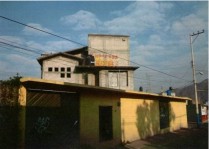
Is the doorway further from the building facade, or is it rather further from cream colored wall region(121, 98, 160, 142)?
cream colored wall region(121, 98, 160, 142)

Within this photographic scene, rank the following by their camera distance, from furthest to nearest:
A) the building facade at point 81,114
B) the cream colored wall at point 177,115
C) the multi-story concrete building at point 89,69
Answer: the multi-story concrete building at point 89,69
the cream colored wall at point 177,115
the building facade at point 81,114

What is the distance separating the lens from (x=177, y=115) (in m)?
29.0

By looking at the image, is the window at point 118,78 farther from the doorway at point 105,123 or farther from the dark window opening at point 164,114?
the doorway at point 105,123

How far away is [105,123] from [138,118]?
4.64 m

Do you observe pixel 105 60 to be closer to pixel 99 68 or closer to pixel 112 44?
pixel 99 68

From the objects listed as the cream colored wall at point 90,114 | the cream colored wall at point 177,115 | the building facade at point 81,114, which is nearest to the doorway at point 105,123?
the building facade at point 81,114

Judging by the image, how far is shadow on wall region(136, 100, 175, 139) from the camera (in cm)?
2030

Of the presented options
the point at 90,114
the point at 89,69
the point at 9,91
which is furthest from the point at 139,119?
the point at 89,69

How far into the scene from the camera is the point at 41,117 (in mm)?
11656

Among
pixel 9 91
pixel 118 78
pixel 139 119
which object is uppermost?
pixel 118 78

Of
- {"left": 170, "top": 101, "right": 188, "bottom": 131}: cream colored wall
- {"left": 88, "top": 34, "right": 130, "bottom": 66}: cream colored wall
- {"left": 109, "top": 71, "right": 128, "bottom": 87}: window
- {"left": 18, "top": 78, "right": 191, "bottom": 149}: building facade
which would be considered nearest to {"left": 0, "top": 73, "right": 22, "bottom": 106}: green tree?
{"left": 18, "top": 78, "right": 191, "bottom": 149}: building facade

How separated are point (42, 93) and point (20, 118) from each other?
1675mm

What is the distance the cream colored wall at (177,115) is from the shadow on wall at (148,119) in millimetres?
3955

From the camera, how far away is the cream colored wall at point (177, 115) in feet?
89.6
